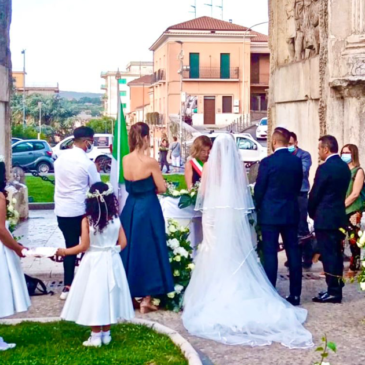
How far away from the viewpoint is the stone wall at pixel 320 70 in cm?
1177

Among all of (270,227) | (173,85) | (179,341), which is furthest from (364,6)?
(173,85)

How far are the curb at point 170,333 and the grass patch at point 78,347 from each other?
2.0 inches

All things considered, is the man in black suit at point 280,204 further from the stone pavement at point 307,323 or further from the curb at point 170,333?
the curb at point 170,333

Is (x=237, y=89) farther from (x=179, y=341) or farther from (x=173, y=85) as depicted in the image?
(x=179, y=341)

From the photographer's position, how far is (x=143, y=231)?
340 inches

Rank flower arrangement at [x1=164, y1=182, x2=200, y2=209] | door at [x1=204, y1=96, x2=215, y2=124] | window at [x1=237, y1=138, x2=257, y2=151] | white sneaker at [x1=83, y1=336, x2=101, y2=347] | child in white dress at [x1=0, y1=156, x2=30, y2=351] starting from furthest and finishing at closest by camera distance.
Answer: door at [x1=204, y1=96, x2=215, y2=124], window at [x1=237, y1=138, x2=257, y2=151], flower arrangement at [x1=164, y1=182, x2=200, y2=209], white sneaker at [x1=83, y1=336, x2=101, y2=347], child in white dress at [x1=0, y1=156, x2=30, y2=351]

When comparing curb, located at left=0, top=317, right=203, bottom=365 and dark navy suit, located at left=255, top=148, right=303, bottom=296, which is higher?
dark navy suit, located at left=255, top=148, right=303, bottom=296

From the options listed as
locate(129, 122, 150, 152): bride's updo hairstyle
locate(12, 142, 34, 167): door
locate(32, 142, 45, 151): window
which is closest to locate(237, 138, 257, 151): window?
locate(32, 142, 45, 151): window

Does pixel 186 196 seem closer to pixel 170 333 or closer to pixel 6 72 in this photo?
pixel 170 333

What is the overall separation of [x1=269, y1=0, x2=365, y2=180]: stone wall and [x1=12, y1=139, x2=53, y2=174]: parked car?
2253 centimetres

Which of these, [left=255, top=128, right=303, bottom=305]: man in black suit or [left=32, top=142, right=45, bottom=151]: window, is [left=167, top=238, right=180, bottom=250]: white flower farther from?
[left=32, top=142, right=45, bottom=151]: window

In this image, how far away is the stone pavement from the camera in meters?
7.00

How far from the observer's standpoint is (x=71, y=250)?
22.4 feet

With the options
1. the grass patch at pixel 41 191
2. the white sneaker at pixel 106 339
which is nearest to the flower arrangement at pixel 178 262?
the white sneaker at pixel 106 339
